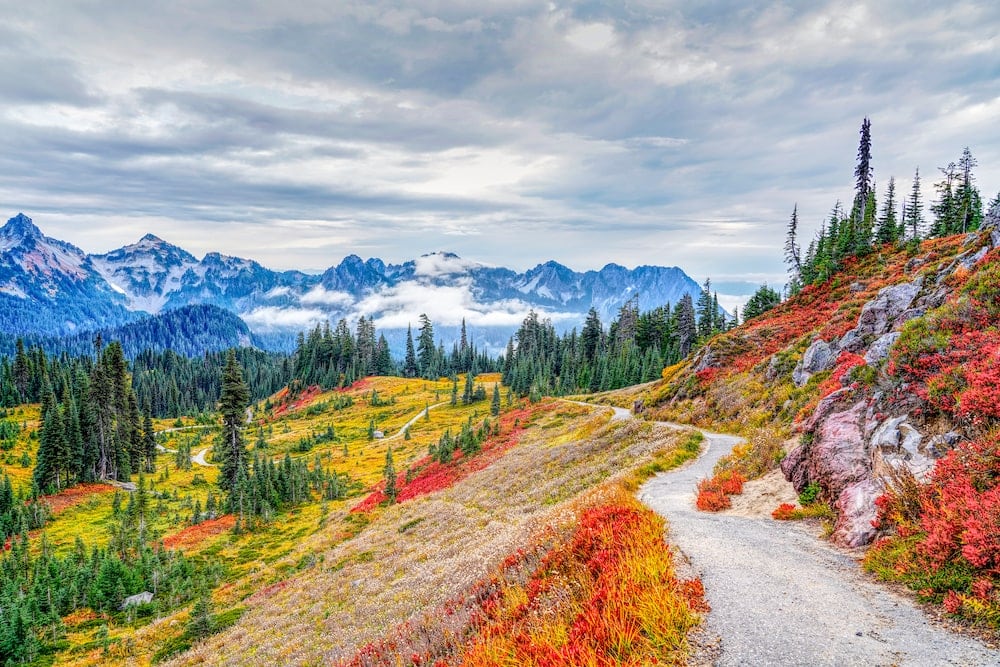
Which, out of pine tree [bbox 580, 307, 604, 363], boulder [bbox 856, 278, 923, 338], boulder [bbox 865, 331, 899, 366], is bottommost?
pine tree [bbox 580, 307, 604, 363]

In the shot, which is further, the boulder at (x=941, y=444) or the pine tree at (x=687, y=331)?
the pine tree at (x=687, y=331)

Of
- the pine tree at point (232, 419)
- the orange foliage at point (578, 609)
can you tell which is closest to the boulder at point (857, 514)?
the orange foliage at point (578, 609)

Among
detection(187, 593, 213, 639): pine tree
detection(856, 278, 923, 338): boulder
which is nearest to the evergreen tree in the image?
detection(856, 278, 923, 338): boulder

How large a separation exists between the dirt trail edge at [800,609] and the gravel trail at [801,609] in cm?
1

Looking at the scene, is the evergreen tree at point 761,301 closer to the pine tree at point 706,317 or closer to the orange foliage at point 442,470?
the pine tree at point 706,317

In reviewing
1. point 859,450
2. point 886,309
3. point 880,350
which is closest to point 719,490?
point 859,450

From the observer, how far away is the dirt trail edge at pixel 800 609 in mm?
6398

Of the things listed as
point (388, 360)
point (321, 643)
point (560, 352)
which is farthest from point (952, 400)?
point (388, 360)

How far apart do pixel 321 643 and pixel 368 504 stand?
31.1m

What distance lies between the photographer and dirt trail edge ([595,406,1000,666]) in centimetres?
640

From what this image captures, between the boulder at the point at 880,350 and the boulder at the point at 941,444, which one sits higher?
the boulder at the point at 880,350

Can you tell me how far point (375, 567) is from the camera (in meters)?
25.4

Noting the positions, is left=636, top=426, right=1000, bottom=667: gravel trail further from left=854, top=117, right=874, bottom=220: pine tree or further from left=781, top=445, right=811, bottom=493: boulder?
left=854, top=117, right=874, bottom=220: pine tree

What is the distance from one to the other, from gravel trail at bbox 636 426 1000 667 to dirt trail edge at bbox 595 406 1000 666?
0.05 feet
